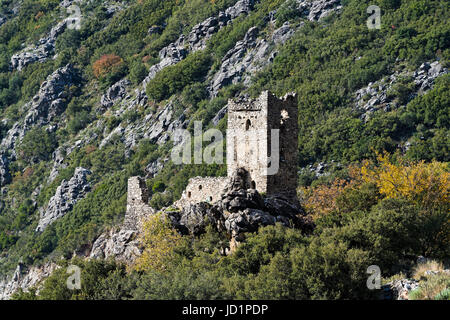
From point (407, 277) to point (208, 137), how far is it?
7297 centimetres

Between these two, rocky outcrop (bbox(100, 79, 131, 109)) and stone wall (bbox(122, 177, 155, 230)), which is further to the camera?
rocky outcrop (bbox(100, 79, 131, 109))

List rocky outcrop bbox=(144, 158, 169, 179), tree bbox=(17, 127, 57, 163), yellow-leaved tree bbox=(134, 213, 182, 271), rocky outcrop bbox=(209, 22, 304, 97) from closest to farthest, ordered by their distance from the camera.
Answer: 1. yellow-leaved tree bbox=(134, 213, 182, 271)
2. rocky outcrop bbox=(144, 158, 169, 179)
3. rocky outcrop bbox=(209, 22, 304, 97)
4. tree bbox=(17, 127, 57, 163)

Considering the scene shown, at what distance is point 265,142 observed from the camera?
39500mm

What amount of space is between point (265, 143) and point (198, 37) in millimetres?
103097

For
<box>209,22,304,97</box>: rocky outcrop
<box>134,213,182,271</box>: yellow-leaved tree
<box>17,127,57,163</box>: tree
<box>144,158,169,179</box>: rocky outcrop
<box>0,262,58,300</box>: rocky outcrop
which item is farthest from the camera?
<box>17,127,57,163</box>: tree

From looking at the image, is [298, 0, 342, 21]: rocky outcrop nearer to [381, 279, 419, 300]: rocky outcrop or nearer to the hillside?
the hillside

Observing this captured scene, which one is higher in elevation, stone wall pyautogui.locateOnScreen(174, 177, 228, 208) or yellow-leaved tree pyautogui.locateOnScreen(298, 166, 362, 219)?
stone wall pyautogui.locateOnScreen(174, 177, 228, 208)

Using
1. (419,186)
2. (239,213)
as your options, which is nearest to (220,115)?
(419,186)

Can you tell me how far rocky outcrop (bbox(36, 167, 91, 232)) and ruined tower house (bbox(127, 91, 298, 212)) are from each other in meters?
70.6

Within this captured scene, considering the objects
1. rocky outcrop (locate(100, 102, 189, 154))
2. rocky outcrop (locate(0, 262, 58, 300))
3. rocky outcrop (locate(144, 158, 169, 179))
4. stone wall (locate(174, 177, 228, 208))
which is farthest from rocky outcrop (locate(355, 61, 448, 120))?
stone wall (locate(174, 177, 228, 208))

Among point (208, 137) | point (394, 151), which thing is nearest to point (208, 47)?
point (208, 137)

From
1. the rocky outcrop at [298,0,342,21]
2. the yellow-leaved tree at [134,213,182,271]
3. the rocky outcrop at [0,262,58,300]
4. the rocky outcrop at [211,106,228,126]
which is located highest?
the yellow-leaved tree at [134,213,182,271]

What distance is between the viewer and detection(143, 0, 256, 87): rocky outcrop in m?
136

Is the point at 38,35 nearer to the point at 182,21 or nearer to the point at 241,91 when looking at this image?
the point at 182,21
